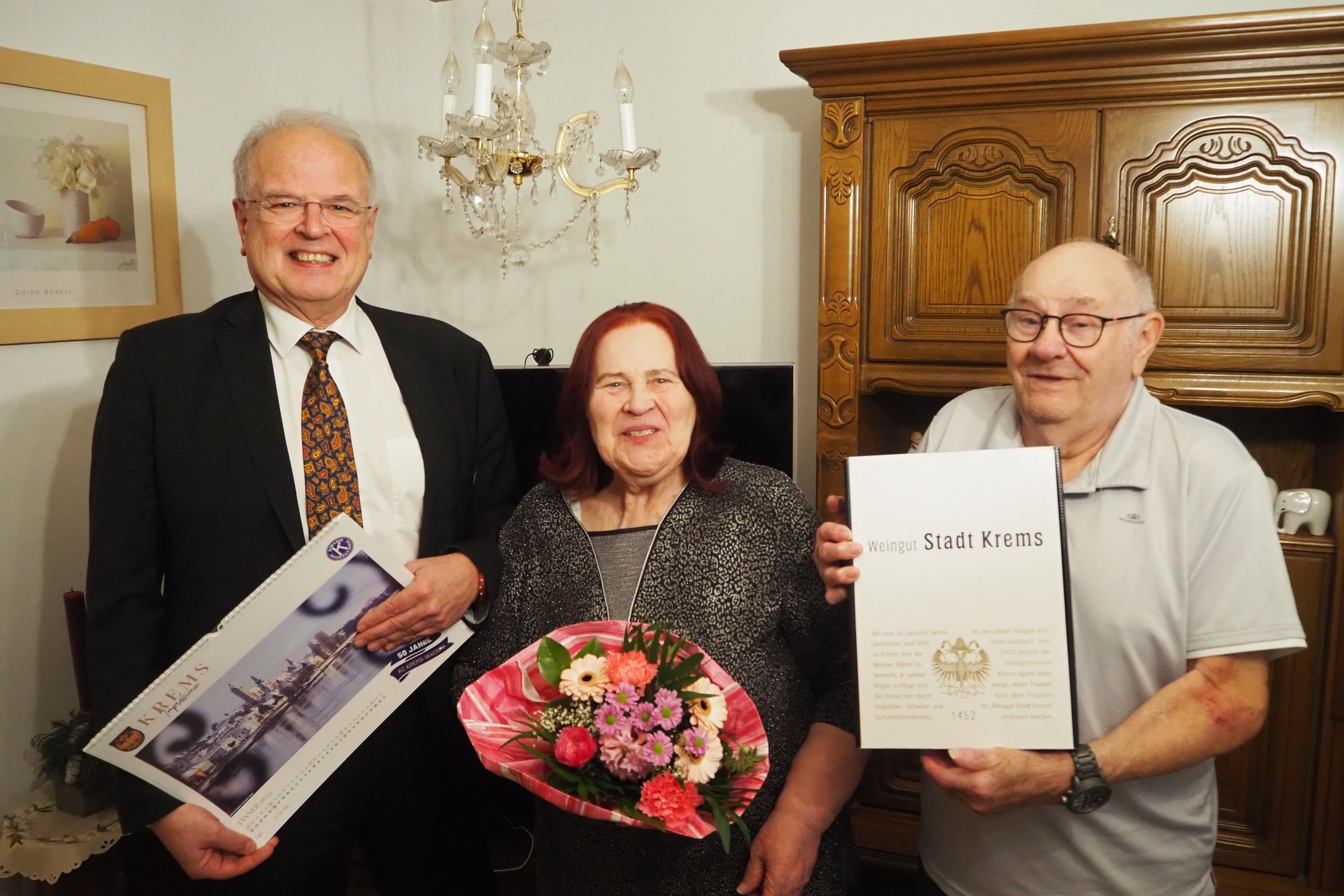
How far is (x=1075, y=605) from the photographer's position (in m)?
1.32

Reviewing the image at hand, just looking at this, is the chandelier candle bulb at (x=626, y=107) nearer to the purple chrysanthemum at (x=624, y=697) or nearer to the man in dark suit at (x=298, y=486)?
the man in dark suit at (x=298, y=486)

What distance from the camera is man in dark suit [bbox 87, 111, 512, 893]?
1.47 metres

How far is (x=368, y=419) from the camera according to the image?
162cm

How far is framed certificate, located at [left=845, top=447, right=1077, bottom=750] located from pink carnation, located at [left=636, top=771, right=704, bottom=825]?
244mm

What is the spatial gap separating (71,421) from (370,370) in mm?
947

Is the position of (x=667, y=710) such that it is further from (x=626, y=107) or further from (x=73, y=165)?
(x=73, y=165)

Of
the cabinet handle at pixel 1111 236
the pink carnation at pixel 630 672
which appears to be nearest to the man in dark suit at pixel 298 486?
the pink carnation at pixel 630 672

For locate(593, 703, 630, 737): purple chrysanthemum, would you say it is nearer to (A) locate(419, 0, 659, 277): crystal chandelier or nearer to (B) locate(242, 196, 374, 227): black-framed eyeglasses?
(B) locate(242, 196, 374, 227): black-framed eyeglasses

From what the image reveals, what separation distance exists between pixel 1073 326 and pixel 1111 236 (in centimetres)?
90

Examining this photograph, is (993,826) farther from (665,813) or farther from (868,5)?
(868,5)

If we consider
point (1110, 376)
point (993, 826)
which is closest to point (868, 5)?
point (1110, 376)

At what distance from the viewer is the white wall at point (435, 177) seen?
2.08 m

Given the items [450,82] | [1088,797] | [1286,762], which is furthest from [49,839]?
[1286,762]

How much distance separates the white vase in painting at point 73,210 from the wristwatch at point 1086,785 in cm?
221
